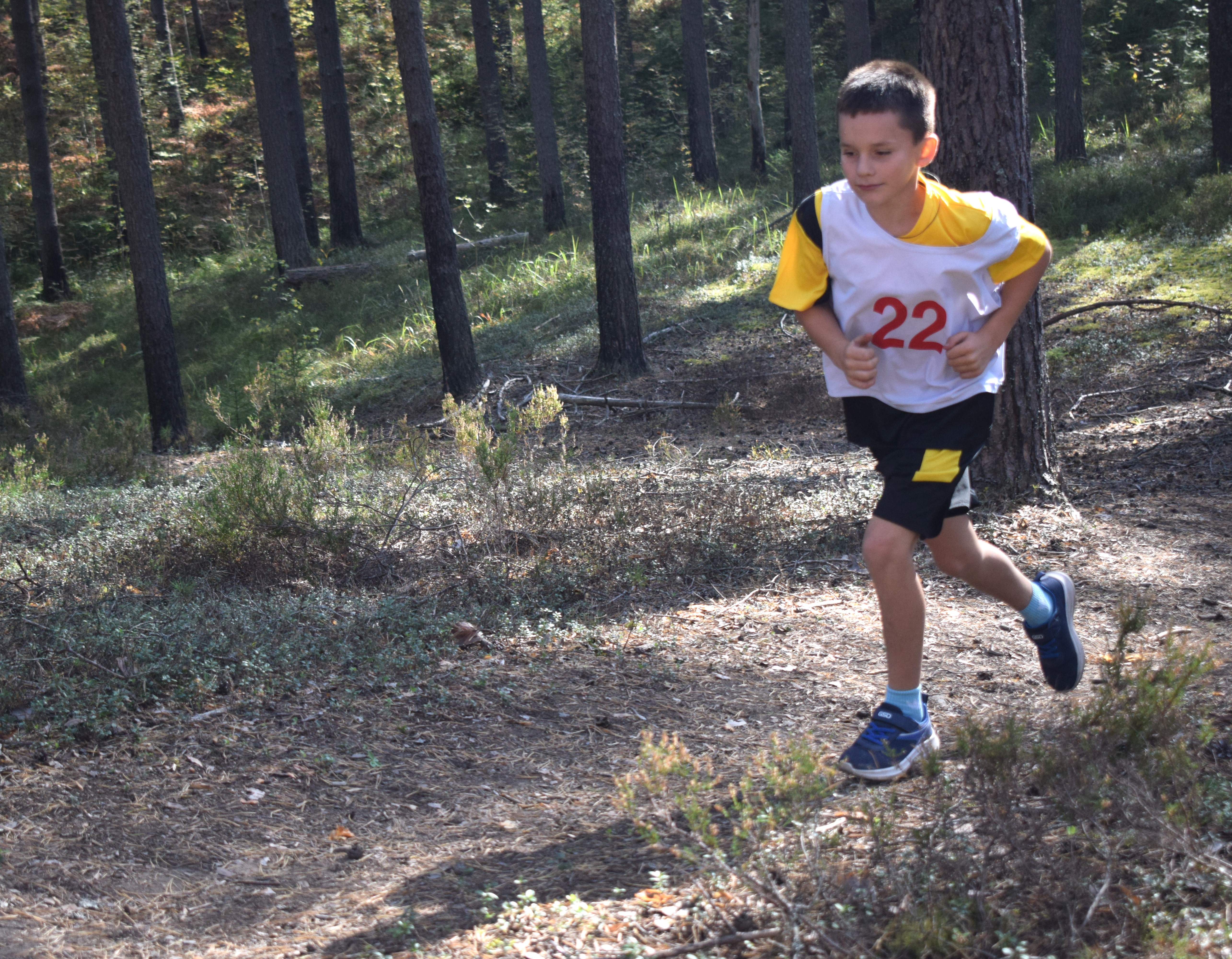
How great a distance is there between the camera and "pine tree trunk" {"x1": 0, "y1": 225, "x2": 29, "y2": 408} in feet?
45.0

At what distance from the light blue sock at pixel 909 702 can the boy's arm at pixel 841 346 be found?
3.19 feet

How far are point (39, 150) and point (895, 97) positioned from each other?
22.2 meters

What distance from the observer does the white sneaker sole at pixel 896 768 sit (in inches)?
112

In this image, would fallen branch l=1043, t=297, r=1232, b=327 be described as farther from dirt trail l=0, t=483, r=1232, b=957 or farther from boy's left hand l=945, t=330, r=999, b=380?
boy's left hand l=945, t=330, r=999, b=380

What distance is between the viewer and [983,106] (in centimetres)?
523

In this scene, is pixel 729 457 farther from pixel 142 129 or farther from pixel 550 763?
pixel 142 129

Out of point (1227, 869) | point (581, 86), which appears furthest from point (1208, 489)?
point (581, 86)

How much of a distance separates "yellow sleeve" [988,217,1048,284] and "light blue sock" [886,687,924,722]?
1298 millimetres

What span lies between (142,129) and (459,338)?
4.49m

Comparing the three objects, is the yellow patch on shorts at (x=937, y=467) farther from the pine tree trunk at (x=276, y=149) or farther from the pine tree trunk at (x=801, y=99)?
the pine tree trunk at (x=276, y=149)

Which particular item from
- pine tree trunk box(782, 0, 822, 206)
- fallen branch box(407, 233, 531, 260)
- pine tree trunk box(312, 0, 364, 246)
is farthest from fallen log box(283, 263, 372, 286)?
pine tree trunk box(782, 0, 822, 206)

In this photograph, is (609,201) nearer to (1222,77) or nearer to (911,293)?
(911,293)

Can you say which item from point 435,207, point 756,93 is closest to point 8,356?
point 435,207

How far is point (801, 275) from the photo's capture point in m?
2.82
